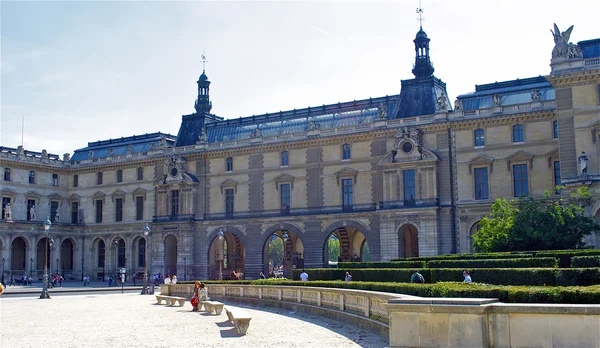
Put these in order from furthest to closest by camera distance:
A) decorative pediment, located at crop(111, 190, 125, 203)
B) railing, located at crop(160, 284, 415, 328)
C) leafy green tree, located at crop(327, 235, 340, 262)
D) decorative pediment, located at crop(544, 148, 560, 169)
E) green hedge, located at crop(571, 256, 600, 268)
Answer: leafy green tree, located at crop(327, 235, 340, 262) < decorative pediment, located at crop(111, 190, 125, 203) < decorative pediment, located at crop(544, 148, 560, 169) < green hedge, located at crop(571, 256, 600, 268) < railing, located at crop(160, 284, 415, 328)

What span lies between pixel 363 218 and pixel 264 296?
1129 inches

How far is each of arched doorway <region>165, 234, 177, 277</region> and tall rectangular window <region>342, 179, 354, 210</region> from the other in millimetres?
21319

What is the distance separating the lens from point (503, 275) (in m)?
26.5

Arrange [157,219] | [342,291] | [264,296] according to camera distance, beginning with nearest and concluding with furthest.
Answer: [342,291]
[264,296]
[157,219]

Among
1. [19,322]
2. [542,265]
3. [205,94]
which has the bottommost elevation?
[19,322]

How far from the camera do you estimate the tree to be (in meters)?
44.8

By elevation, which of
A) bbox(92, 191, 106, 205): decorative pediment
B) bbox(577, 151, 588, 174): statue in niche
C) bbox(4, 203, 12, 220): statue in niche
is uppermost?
bbox(92, 191, 106, 205): decorative pediment

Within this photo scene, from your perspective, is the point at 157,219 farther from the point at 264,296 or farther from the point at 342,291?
the point at 342,291

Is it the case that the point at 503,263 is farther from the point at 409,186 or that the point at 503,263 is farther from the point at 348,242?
the point at 348,242

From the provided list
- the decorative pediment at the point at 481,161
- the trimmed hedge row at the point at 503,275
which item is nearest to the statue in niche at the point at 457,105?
the decorative pediment at the point at 481,161

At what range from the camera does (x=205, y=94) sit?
88.7 metres

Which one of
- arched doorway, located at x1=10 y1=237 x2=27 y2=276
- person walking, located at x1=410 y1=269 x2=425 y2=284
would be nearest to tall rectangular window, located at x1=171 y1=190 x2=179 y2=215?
arched doorway, located at x1=10 y1=237 x2=27 y2=276

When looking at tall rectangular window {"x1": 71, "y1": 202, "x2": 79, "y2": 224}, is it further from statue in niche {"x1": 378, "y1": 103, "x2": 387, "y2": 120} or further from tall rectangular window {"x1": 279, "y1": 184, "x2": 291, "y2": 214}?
statue in niche {"x1": 378, "y1": 103, "x2": 387, "y2": 120}

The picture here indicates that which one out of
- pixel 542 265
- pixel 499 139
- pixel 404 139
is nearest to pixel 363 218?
pixel 404 139
